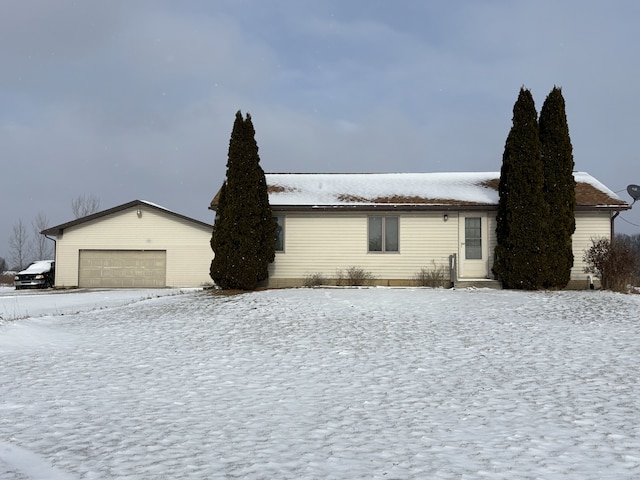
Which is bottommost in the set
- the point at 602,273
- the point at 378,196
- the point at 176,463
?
the point at 176,463

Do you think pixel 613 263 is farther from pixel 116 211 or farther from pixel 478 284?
pixel 116 211

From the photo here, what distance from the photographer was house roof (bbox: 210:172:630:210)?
19.8 metres

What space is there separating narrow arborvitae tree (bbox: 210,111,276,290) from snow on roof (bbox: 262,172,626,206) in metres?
1.73

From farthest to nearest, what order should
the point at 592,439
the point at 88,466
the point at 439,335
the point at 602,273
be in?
1. the point at 602,273
2. the point at 439,335
3. the point at 592,439
4. the point at 88,466

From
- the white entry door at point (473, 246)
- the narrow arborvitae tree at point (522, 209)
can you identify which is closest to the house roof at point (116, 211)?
the white entry door at point (473, 246)

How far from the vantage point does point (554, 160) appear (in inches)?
738

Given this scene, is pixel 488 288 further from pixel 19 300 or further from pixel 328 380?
pixel 19 300

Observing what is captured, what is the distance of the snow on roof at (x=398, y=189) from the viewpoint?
789 inches

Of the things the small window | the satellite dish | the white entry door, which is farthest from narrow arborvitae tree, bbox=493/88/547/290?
the satellite dish

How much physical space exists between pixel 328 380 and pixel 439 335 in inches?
154

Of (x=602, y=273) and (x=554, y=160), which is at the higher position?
(x=554, y=160)

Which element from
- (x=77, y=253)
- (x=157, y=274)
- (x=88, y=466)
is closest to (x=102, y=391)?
(x=88, y=466)

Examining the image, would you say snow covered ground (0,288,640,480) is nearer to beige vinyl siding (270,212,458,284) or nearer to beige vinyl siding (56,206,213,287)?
beige vinyl siding (270,212,458,284)

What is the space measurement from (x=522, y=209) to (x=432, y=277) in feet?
12.5
